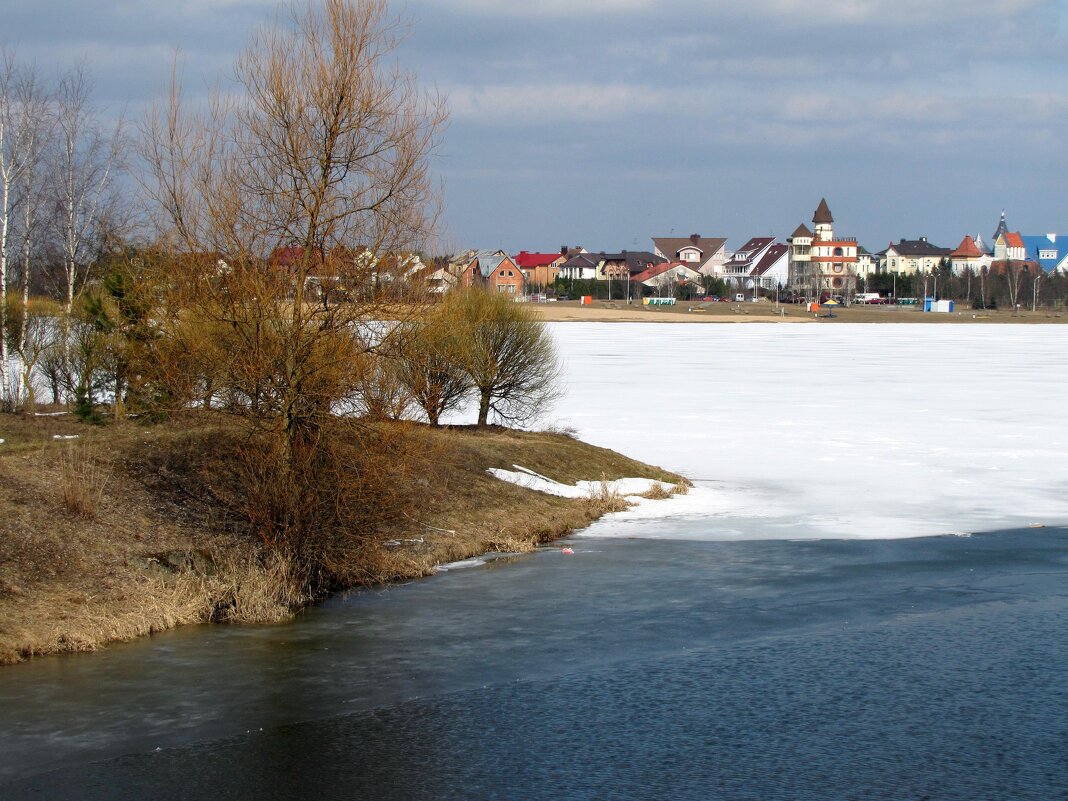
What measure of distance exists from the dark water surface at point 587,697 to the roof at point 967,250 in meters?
187

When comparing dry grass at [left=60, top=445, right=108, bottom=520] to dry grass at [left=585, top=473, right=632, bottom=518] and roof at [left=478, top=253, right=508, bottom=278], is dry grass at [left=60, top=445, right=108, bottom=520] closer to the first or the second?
dry grass at [left=585, top=473, right=632, bottom=518]

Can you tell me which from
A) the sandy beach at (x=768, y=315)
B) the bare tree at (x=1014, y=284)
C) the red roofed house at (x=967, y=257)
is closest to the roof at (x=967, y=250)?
the red roofed house at (x=967, y=257)

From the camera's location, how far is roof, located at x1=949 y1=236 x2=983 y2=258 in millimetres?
192500

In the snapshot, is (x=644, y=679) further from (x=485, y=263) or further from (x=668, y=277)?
(x=668, y=277)

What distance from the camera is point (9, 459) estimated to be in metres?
17.0

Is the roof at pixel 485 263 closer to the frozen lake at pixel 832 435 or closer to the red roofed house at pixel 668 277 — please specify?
the frozen lake at pixel 832 435

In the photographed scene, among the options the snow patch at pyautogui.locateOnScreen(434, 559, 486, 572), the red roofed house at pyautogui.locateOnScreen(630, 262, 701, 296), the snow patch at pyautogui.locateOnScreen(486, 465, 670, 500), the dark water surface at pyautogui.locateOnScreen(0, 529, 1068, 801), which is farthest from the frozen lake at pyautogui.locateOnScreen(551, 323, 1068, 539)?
the red roofed house at pyautogui.locateOnScreen(630, 262, 701, 296)

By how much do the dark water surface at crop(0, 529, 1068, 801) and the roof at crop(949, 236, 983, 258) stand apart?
187482 millimetres

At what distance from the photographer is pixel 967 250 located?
193250 mm

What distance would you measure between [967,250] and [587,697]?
19542cm

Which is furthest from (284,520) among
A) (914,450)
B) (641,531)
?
(914,450)

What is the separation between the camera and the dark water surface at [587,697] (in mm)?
9805

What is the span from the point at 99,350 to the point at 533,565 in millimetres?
10346

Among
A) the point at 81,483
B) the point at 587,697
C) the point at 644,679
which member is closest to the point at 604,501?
the point at 81,483
